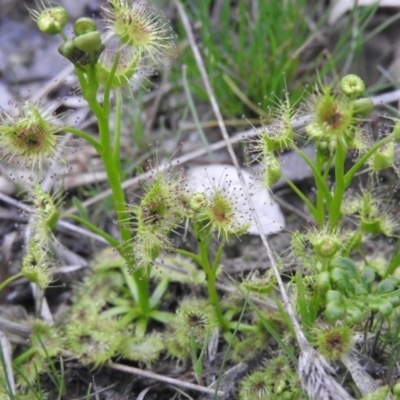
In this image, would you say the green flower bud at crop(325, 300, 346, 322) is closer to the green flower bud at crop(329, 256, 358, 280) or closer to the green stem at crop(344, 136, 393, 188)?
the green flower bud at crop(329, 256, 358, 280)

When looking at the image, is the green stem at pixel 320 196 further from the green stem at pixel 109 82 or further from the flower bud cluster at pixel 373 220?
the green stem at pixel 109 82

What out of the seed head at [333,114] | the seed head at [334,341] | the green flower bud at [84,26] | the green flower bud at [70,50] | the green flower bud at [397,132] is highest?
the green flower bud at [84,26]

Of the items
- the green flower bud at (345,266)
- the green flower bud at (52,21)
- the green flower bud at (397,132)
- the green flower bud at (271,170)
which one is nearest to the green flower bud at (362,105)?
the green flower bud at (397,132)

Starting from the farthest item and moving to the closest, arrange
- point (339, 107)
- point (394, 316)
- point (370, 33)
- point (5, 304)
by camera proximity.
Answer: point (370, 33) < point (5, 304) < point (394, 316) < point (339, 107)

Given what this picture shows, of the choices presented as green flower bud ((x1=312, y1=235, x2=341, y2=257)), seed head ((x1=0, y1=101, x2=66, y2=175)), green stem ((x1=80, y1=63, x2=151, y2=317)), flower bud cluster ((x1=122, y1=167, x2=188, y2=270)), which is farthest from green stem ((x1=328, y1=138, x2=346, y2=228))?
seed head ((x1=0, y1=101, x2=66, y2=175))

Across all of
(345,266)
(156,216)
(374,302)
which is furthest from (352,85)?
(156,216)

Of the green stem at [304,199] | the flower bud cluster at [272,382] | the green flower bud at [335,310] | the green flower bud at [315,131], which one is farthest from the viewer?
the green stem at [304,199]

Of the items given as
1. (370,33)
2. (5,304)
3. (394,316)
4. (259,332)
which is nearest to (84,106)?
(5,304)

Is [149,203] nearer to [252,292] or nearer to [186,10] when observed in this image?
[252,292]
